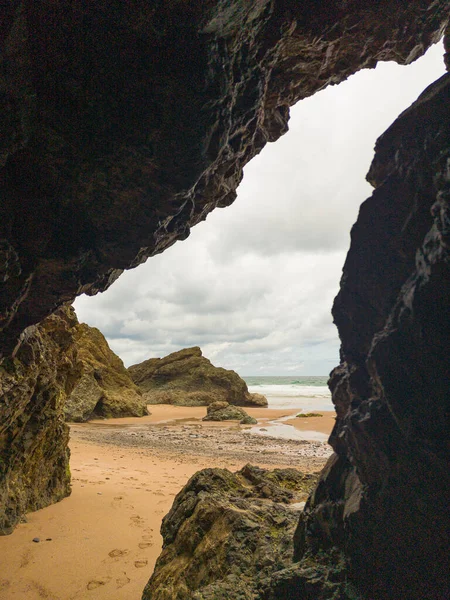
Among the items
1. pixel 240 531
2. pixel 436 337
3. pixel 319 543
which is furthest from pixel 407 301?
pixel 240 531

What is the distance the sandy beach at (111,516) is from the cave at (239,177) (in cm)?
80

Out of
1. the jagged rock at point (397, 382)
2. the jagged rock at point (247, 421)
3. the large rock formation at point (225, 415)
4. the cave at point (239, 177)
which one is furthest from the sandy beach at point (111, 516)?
the large rock formation at point (225, 415)

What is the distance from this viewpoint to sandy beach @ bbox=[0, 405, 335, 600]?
390cm

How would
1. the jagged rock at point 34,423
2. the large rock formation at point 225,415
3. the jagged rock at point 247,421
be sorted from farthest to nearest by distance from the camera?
the large rock formation at point 225,415
the jagged rock at point 247,421
the jagged rock at point 34,423

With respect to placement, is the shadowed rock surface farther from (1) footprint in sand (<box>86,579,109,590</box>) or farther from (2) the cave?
(1) footprint in sand (<box>86,579,109,590</box>)

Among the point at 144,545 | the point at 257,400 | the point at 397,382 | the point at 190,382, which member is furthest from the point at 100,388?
the point at 397,382

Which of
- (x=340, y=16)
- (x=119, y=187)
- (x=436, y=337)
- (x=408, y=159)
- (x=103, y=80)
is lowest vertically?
(x=436, y=337)

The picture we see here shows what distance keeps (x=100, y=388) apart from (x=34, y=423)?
1638 cm

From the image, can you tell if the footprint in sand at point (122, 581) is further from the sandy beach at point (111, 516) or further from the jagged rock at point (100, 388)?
the jagged rock at point (100, 388)

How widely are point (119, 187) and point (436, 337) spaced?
10.3 ft

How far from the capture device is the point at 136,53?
9.95ft

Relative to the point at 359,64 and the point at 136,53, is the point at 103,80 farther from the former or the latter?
the point at 359,64

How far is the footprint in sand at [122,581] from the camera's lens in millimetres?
3828

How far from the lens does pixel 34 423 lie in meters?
5.51
